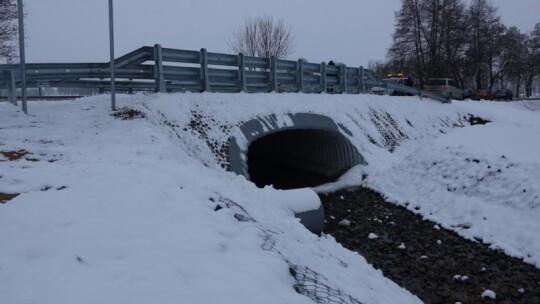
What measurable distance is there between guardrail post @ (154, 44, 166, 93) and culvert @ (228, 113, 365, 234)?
107 inches

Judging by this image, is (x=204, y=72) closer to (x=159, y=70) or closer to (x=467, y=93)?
(x=159, y=70)

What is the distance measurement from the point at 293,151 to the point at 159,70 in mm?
8422

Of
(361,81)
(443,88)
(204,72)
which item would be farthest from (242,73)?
(443,88)

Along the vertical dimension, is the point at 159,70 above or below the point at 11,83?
above

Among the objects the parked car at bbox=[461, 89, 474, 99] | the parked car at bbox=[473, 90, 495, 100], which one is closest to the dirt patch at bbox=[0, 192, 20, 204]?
the parked car at bbox=[461, 89, 474, 99]

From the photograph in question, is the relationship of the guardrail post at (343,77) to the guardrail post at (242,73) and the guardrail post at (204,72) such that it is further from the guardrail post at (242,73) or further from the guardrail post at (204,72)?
the guardrail post at (204,72)

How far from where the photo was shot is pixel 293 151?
64.5 ft

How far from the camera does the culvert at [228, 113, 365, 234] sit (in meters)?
12.7

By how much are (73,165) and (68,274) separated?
396cm

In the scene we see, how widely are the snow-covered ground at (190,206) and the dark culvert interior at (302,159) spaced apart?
873mm

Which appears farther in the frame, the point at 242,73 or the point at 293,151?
the point at 293,151

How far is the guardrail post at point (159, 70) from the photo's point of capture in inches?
502

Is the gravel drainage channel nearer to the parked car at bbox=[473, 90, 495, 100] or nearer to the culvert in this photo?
the culvert

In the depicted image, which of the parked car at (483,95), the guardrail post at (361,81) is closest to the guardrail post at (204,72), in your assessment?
the guardrail post at (361,81)
